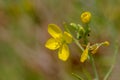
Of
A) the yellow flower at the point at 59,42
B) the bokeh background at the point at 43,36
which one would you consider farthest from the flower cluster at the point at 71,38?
the bokeh background at the point at 43,36

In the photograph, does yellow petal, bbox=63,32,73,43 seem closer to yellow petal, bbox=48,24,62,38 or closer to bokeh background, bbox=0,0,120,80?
yellow petal, bbox=48,24,62,38

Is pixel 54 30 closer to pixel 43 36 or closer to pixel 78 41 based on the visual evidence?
pixel 78 41

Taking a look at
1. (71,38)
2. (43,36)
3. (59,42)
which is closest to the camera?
(71,38)

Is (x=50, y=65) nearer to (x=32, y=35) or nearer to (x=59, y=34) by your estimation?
(x=32, y=35)

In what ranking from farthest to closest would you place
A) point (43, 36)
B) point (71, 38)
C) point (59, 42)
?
point (43, 36)
point (59, 42)
point (71, 38)

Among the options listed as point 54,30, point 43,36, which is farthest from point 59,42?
point 43,36

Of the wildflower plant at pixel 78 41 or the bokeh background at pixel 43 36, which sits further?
the bokeh background at pixel 43 36

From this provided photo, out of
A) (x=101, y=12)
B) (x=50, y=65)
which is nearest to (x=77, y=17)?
(x=101, y=12)

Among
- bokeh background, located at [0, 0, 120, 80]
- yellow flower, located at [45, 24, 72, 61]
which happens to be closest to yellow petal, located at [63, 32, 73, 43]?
yellow flower, located at [45, 24, 72, 61]

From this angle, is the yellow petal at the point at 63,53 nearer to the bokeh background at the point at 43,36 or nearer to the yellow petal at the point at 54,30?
the yellow petal at the point at 54,30

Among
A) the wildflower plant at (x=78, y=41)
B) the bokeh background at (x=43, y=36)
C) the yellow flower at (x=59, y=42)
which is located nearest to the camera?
the wildflower plant at (x=78, y=41)
